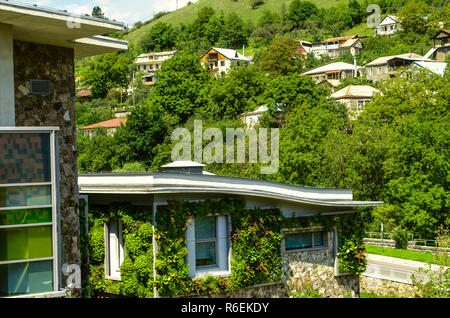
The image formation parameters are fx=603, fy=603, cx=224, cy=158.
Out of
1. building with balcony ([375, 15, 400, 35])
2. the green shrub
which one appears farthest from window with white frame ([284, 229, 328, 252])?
building with balcony ([375, 15, 400, 35])

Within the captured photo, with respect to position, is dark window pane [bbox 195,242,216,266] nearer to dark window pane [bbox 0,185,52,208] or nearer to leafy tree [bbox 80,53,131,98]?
dark window pane [bbox 0,185,52,208]

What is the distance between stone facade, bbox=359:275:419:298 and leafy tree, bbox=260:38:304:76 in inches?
2789

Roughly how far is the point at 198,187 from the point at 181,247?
1.81 metres

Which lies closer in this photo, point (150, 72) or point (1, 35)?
point (1, 35)

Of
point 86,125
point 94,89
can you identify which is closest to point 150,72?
point 94,89

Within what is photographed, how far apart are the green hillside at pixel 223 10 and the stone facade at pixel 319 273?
15420 cm

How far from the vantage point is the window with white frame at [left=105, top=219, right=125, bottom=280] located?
18.6 metres

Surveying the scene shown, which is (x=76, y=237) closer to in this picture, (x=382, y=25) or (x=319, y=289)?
(x=319, y=289)

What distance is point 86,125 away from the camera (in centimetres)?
9300

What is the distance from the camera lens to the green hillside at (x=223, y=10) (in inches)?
6929

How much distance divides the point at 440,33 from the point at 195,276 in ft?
317

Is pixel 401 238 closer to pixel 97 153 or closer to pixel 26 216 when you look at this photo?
pixel 26 216

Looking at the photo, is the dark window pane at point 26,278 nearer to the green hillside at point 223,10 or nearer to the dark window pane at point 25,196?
the dark window pane at point 25,196

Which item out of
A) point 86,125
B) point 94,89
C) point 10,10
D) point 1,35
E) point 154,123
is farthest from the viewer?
point 94,89
